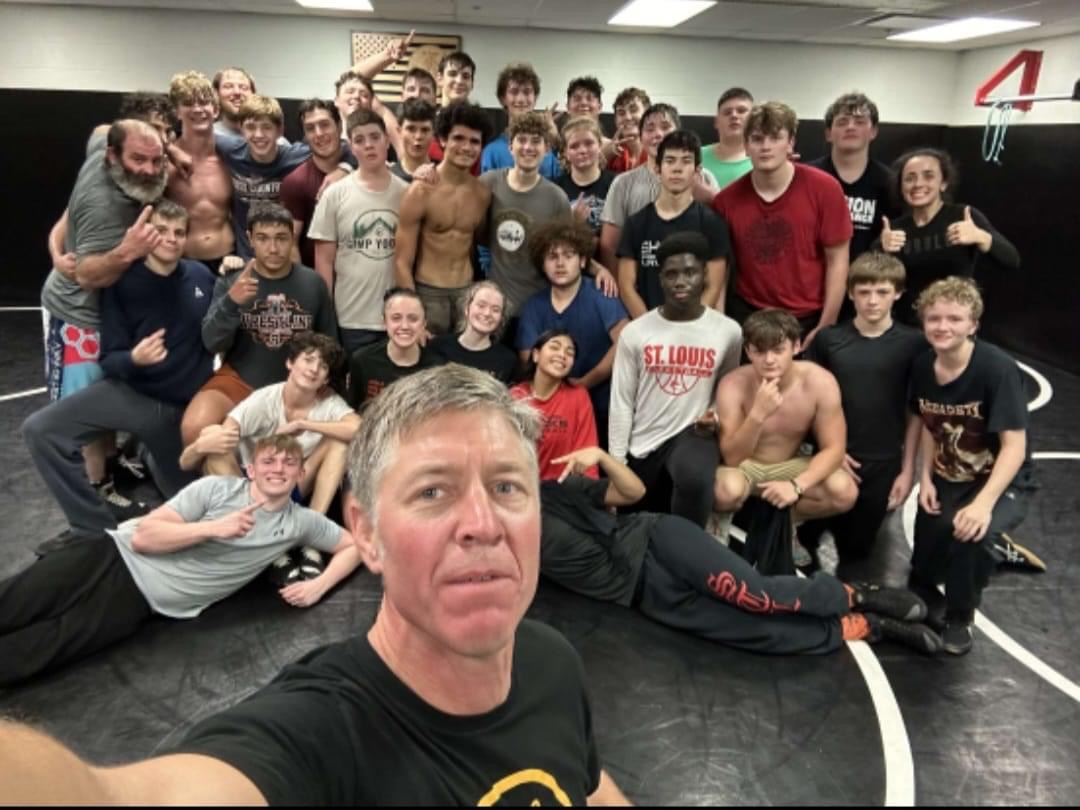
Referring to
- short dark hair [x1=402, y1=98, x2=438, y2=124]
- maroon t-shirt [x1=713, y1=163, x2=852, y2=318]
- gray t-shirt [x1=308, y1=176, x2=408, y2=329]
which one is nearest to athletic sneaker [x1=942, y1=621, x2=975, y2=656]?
maroon t-shirt [x1=713, y1=163, x2=852, y2=318]

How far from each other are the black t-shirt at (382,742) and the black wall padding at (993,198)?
897 cm

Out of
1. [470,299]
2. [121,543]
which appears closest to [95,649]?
[121,543]

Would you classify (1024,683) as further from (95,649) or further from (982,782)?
(95,649)

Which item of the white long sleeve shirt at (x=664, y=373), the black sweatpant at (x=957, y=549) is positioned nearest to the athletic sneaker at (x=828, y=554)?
the black sweatpant at (x=957, y=549)

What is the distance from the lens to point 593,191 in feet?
16.7

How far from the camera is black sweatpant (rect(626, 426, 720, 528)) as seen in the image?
3.91 metres

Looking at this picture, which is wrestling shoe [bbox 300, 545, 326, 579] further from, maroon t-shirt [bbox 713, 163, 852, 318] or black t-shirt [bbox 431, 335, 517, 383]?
maroon t-shirt [bbox 713, 163, 852, 318]

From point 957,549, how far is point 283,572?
322cm

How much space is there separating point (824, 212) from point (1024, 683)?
2577 mm

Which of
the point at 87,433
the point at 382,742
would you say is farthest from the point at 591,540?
the point at 87,433

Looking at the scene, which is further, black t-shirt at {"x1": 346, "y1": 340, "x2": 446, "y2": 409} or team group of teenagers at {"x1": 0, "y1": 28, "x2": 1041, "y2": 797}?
black t-shirt at {"x1": 346, "y1": 340, "x2": 446, "y2": 409}

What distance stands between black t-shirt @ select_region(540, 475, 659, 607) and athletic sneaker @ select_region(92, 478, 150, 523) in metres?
2.55

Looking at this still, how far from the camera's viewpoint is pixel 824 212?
169 inches

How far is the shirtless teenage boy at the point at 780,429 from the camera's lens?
3.75 metres
